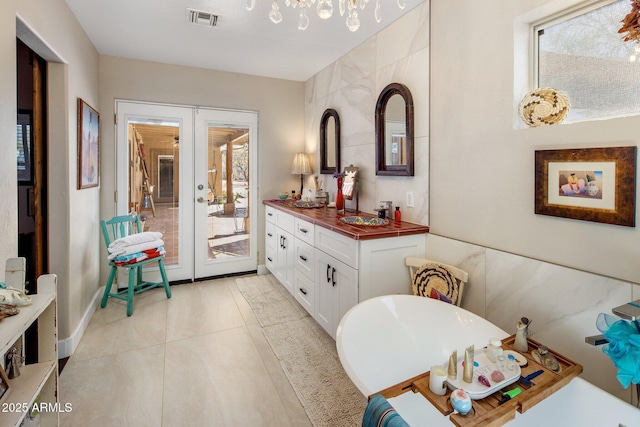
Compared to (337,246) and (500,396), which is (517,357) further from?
(337,246)

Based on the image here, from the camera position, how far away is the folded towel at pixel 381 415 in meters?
0.79

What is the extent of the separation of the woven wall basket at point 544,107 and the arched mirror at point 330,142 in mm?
1981

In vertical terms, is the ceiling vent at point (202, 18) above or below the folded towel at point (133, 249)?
above

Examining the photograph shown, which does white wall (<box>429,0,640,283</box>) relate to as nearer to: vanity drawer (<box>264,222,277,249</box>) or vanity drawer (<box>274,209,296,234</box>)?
vanity drawer (<box>274,209,296,234</box>)

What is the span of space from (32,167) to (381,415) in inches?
101

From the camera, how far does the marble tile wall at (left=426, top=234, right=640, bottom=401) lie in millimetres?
1377

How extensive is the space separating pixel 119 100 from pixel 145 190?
992 mm

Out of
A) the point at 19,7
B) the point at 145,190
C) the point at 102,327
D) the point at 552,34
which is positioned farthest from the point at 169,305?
the point at 552,34

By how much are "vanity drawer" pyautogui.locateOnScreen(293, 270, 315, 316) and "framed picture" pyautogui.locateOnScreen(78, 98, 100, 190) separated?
1979mm

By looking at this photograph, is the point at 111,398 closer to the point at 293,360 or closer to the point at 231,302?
the point at 293,360

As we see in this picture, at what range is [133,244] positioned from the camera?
3062mm

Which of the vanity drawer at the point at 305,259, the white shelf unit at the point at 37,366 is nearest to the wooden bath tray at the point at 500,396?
the white shelf unit at the point at 37,366

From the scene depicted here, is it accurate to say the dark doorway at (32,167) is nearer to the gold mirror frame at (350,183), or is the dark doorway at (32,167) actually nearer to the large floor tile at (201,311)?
the large floor tile at (201,311)

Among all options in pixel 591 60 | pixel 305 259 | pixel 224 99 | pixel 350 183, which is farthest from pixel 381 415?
pixel 224 99
